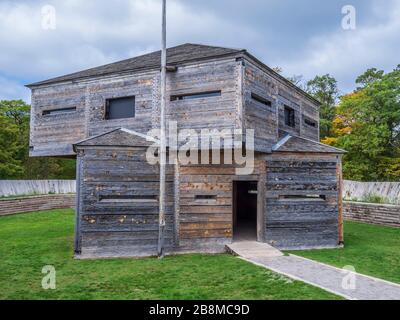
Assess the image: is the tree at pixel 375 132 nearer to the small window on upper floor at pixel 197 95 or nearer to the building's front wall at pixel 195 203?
the building's front wall at pixel 195 203

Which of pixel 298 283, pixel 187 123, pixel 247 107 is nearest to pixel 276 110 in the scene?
pixel 247 107

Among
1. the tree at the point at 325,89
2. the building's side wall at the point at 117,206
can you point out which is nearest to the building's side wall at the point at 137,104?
the building's side wall at the point at 117,206

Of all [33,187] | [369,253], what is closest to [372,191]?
[369,253]

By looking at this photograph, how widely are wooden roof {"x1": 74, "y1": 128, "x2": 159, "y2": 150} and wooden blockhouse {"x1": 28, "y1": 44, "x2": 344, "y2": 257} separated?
0.10 ft

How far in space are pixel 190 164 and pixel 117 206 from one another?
105 inches

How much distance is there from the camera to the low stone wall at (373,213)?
17500 millimetres

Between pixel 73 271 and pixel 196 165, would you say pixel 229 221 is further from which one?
pixel 73 271

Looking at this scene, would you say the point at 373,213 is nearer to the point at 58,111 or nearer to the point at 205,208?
the point at 205,208

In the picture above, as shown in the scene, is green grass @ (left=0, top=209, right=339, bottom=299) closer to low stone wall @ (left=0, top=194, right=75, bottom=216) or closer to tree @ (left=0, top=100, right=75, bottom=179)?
low stone wall @ (left=0, top=194, right=75, bottom=216)

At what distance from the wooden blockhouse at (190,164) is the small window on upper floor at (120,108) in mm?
41

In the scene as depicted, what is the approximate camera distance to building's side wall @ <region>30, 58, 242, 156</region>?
10961 mm

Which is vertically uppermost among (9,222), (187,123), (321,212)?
(187,123)
